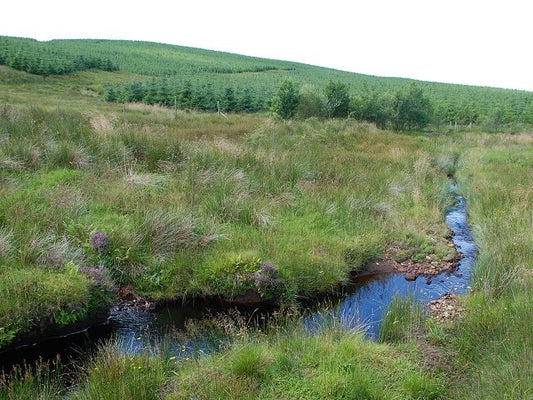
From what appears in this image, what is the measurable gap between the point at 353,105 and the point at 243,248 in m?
31.4

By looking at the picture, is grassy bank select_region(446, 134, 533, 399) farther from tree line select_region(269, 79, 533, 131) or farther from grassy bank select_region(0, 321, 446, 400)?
tree line select_region(269, 79, 533, 131)

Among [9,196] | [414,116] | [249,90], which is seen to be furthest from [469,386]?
[249,90]

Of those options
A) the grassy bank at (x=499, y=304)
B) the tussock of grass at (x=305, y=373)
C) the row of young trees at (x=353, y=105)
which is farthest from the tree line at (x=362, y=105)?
the tussock of grass at (x=305, y=373)

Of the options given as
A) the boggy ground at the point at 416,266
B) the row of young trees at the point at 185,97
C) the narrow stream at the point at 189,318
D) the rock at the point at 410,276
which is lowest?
the narrow stream at the point at 189,318

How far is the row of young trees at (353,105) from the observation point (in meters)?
34.9

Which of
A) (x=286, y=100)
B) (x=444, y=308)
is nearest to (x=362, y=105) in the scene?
(x=286, y=100)

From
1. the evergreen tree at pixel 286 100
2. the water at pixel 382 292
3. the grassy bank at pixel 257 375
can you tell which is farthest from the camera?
the evergreen tree at pixel 286 100

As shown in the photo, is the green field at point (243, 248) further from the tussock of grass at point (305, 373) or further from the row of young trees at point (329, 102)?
the row of young trees at point (329, 102)

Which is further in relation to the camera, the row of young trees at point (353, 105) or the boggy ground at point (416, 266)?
the row of young trees at point (353, 105)

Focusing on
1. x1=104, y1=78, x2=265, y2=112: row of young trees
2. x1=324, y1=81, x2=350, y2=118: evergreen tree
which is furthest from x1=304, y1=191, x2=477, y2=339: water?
x1=104, y1=78, x2=265, y2=112: row of young trees

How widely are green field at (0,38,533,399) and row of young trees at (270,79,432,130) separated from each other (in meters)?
19.4

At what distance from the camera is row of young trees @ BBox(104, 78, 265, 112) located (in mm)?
44850

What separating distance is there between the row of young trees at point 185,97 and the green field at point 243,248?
3047cm

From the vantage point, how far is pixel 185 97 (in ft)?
148
